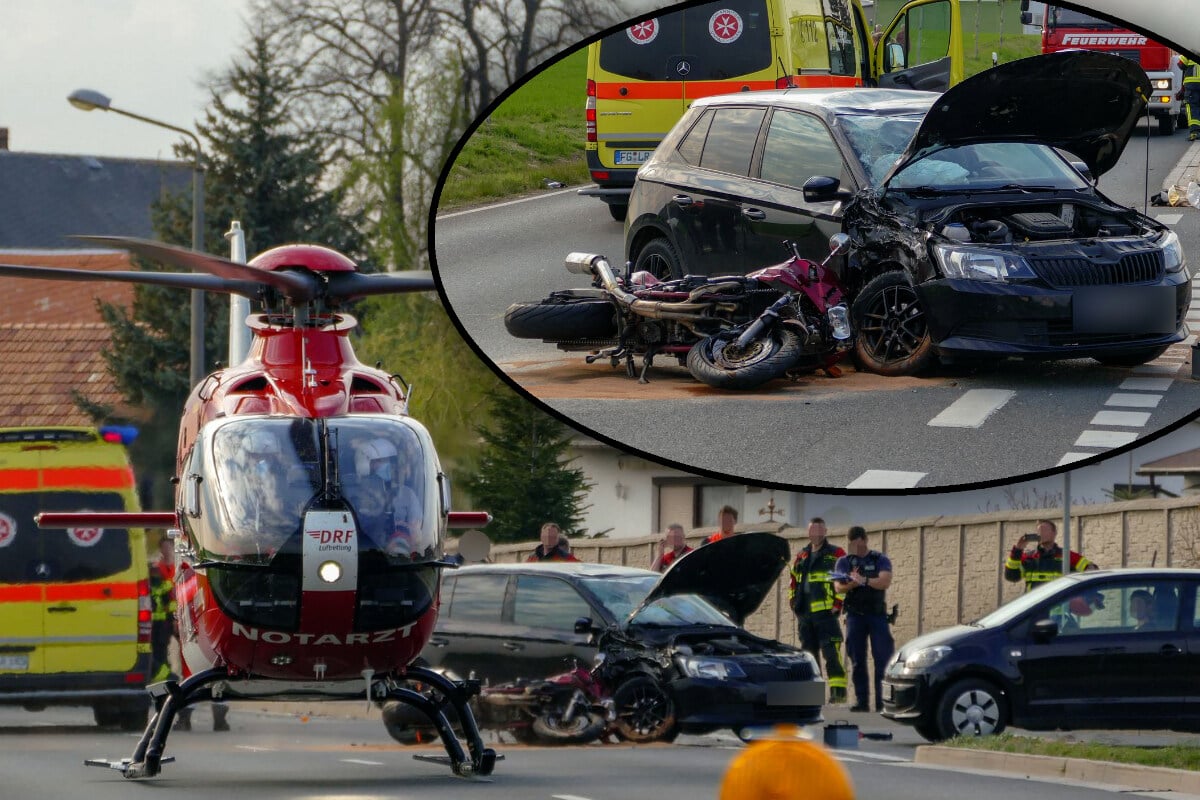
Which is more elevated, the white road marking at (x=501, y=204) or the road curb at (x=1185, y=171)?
the road curb at (x=1185, y=171)

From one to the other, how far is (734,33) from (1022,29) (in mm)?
671

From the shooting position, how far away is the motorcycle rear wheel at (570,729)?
14.7 metres

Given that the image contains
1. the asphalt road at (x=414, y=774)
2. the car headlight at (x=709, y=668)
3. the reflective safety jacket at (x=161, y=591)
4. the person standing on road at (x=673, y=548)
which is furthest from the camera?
the reflective safety jacket at (x=161, y=591)

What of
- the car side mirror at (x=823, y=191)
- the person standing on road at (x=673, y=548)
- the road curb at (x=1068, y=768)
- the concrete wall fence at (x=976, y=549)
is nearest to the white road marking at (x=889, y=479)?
the car side mirror at (x=823, y=191)

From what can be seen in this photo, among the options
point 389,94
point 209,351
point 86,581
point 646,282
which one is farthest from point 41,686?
point 209,351

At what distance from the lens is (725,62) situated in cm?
444

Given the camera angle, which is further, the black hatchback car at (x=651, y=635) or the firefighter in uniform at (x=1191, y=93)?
the black hatchback car at (x=651, y=635)

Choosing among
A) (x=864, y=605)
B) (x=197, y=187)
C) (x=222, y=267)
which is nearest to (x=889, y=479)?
(x=222, y=267)

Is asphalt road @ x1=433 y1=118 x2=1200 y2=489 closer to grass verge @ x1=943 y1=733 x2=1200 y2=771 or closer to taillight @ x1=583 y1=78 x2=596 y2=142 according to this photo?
taillight @ x1=583 y1=78 x2=596 y2=142

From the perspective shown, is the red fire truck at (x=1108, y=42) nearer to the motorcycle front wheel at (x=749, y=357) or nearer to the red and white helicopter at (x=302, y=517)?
the motorcycle front wheel at (x=749, y=357)

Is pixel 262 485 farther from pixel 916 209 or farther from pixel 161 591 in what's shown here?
pixel 161 591


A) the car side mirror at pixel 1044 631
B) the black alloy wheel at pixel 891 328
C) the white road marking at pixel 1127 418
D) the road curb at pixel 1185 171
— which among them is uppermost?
the road curb at pixel 1185 171

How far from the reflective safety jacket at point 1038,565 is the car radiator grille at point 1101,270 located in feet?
38.8

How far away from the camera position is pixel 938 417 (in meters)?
4.40
